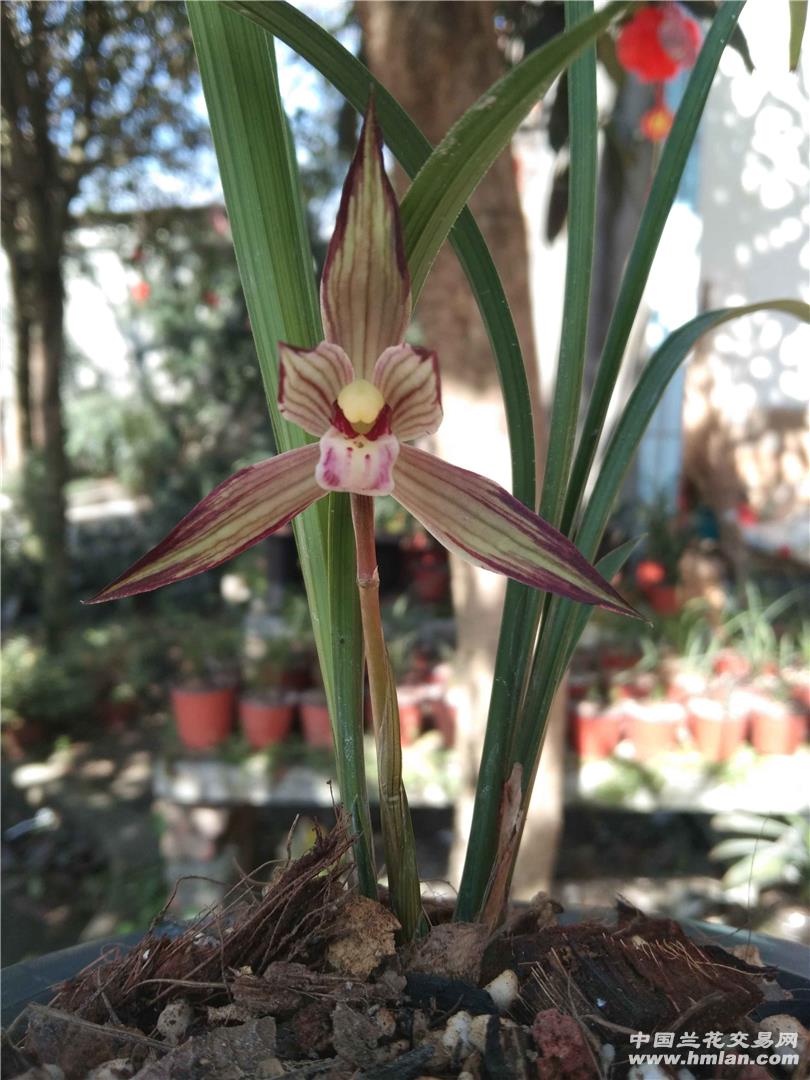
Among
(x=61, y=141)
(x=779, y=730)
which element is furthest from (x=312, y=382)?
(x=61, y=141)

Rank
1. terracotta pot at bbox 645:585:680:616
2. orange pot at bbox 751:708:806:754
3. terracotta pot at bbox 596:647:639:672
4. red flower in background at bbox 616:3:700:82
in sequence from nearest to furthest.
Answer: red flower in background at bbox 616:3:700:82 < orange pot at bbox 751:708:806:754 < terracotta pot at bbox 596:647:639:672 < terracotta pot at bbox 645:585:680:616

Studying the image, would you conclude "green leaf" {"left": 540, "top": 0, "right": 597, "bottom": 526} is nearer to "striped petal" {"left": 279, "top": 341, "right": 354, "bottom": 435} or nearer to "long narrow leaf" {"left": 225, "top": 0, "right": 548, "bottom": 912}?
"long narrow leaf" {"left": 225, "top": 0, "right": 548, "bottom": 912}

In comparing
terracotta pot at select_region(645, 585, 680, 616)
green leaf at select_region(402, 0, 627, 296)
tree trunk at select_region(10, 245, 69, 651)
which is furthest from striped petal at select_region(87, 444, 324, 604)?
tree trunk at select_region(10, 245, 69, 651)

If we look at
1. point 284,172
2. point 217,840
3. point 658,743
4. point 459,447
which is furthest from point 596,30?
point 217,840

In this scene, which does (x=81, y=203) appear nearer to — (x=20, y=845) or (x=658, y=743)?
(x=20, y=845)

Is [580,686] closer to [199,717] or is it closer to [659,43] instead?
[199,717]
